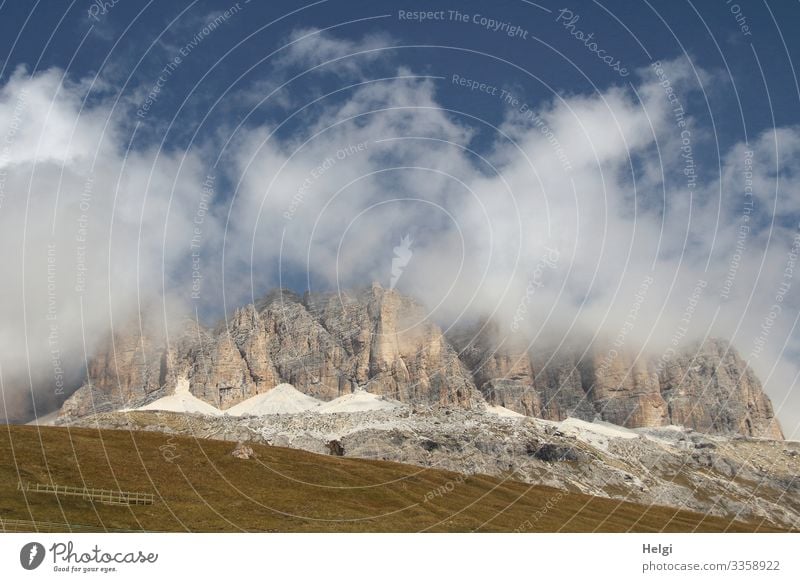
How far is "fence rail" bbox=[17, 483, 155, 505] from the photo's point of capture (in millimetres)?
94438

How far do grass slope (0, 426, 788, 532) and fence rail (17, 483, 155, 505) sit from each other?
4.03 feet

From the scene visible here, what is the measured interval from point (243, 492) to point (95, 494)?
97.7ft

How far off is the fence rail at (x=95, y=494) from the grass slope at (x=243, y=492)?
4.03 feet

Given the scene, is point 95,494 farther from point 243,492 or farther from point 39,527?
point 243,492

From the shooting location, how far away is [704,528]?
190625 mm

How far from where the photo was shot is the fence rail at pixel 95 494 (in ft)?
310

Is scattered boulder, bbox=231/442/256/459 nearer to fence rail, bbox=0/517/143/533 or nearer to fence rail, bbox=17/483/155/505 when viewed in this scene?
fence rail, bbox=17/483/155/505

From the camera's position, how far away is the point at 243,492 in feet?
402

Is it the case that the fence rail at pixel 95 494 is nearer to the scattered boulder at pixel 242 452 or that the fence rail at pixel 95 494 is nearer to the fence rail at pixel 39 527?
the fence rail at pixel 39 527

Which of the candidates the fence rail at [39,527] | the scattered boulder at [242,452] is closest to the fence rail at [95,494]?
the fence rail at [39,527]

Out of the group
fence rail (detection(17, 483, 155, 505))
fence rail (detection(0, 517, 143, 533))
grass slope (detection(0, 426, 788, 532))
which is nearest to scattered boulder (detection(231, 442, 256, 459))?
grass slope (detection(0, 426, 788, 532))

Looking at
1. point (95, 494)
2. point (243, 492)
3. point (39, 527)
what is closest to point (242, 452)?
point (243, 492)
